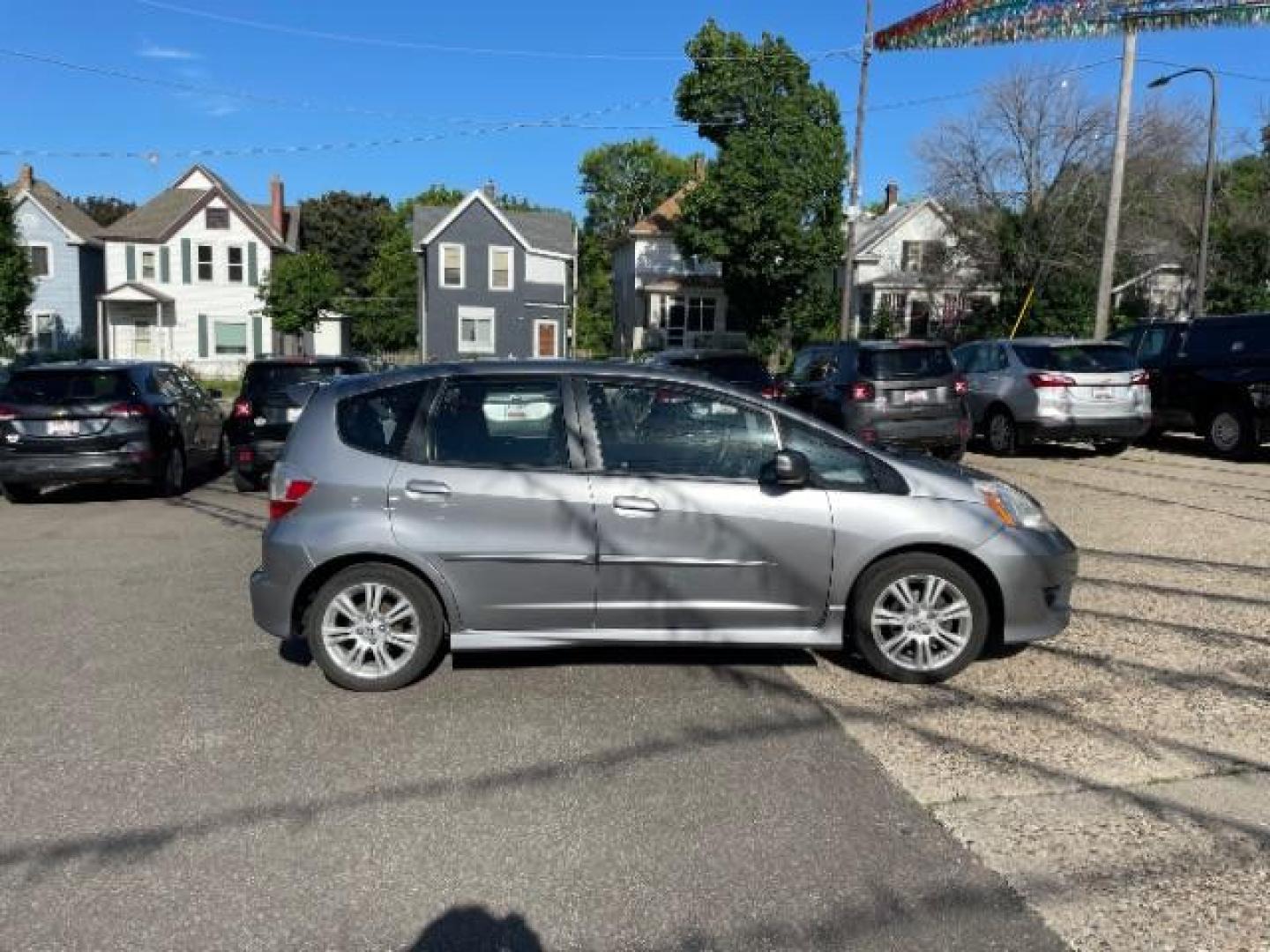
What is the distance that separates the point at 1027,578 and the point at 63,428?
9.99 m

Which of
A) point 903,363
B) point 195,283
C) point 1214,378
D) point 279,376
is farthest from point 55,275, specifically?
point 1214,378

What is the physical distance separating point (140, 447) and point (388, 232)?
69663 millimetres

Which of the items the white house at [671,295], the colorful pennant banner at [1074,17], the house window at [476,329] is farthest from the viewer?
the white house at [671,295]

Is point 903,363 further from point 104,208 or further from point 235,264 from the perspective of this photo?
point 104,208

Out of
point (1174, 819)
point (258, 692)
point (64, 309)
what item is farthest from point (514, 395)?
point (64, 309)

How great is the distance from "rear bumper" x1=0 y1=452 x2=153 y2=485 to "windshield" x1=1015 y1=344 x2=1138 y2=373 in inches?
431

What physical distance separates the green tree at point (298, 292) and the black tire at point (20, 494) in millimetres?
29817

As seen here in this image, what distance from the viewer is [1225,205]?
3925 cm

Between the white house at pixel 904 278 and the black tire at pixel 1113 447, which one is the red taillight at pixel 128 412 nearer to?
the black tire at pixel 1113 447

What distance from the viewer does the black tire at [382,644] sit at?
5176mm

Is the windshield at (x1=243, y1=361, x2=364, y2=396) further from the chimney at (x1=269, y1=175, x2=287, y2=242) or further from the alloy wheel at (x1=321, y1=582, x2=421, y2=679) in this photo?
the chimney at (x1=269, y1=175, x2=287, y2=242)

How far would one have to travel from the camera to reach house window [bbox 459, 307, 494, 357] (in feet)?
155

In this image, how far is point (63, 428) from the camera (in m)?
11.2

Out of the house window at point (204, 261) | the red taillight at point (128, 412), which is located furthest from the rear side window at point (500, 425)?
the house window at point (204, 261)
